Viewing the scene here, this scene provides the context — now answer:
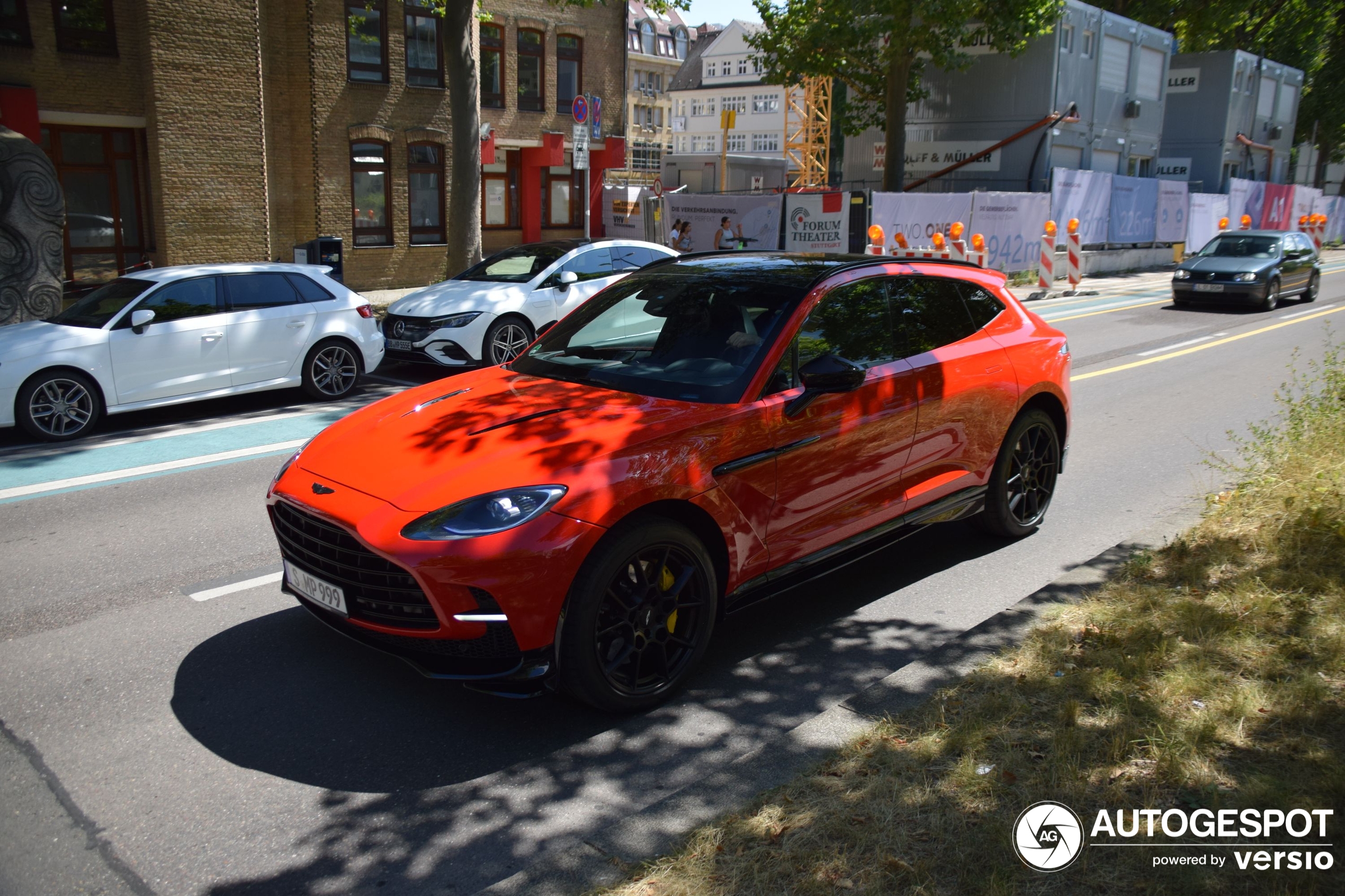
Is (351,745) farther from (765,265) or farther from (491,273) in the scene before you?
(491,273)

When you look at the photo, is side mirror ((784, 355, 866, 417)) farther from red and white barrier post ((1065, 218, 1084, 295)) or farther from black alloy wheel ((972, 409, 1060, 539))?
red and white barrier post ((1065, 218, 1084, 295))

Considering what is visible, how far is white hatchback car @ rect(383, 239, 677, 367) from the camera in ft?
39.1

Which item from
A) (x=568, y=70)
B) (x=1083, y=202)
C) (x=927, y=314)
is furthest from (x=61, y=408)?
(x=1083, y=202)

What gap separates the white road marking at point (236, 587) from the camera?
5.46 metres

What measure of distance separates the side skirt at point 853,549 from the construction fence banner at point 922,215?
60.3ft

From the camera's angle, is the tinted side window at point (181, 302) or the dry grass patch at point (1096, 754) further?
the tinted side window at point (181, 302)

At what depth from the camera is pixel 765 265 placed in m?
5.40

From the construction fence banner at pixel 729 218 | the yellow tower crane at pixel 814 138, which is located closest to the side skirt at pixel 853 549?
the construction fence banner at pixel 729 218

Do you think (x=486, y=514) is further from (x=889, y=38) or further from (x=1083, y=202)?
(x=1083, y=202)

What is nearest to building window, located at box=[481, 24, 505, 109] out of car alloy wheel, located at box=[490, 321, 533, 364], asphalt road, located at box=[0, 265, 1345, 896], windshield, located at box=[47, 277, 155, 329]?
car alloy wheel, located at box=[490, 321, 533, 364]

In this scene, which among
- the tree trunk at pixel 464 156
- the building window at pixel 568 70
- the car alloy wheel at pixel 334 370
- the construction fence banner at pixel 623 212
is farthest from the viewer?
the construction fence banner at pixel 623 212

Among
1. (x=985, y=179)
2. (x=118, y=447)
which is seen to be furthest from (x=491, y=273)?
(x=985, y=179)

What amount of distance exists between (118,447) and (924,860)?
8341 mm

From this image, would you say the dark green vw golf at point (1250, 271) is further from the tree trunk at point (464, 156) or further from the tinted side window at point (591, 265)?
the tree trunk at point (464, 156)
